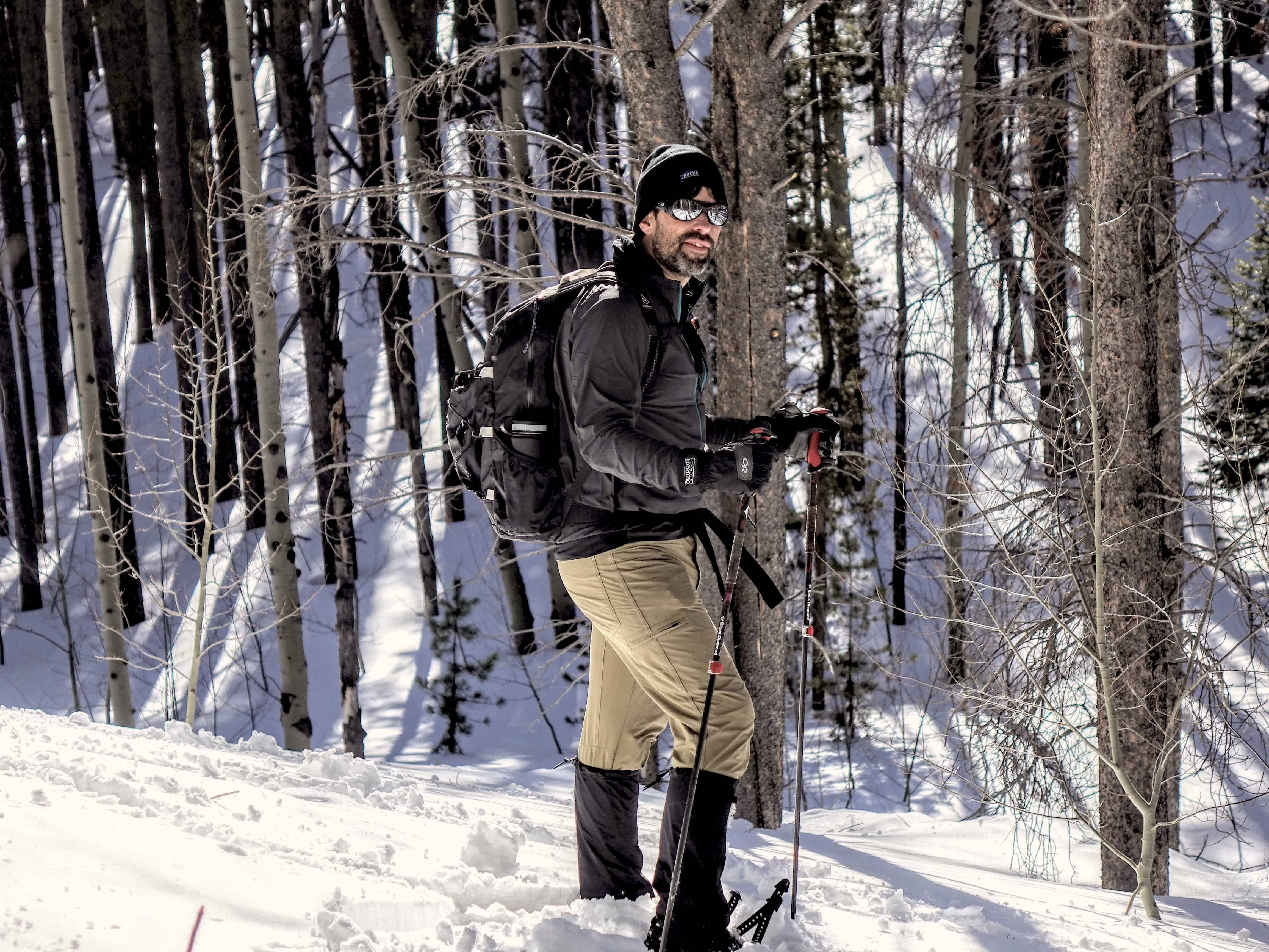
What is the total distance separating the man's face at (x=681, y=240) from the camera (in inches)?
120

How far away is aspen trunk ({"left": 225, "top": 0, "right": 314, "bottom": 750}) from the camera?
31.7 ft

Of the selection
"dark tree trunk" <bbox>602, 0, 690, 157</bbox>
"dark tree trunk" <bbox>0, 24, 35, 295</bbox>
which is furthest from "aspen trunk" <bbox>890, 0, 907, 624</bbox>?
"dark tree trunk" <bbox>0, 24, 35, 295</bbox>

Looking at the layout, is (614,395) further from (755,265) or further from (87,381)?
(87,381)

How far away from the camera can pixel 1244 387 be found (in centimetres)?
735

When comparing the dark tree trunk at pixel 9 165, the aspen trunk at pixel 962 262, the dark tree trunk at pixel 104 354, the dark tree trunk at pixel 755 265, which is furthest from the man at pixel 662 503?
the dark tree trunk at pixel 9 165

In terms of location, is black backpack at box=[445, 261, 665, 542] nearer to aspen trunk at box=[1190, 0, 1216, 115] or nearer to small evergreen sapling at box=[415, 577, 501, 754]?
aspen trunk at box=[1190, 0, 1216, 115]

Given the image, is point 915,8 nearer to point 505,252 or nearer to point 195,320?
point 505,252

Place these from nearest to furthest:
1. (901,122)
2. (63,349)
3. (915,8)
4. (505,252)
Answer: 1. (901,122)
2. (915,8)
3. (505,252)
4. (63,349)

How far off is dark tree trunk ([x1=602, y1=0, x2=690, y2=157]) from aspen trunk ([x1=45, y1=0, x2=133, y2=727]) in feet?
21.8

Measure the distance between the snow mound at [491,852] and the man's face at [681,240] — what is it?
1852 mm

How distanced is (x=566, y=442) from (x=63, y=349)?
27968 mm

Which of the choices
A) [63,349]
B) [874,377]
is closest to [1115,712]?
[874,377]

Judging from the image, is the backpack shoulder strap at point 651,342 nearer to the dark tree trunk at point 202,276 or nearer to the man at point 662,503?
the man at point 662,503

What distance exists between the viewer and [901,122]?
10.1 meters
